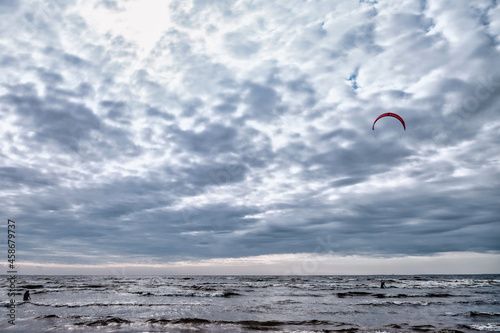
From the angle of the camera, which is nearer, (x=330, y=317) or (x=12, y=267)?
(x=12, y=267)

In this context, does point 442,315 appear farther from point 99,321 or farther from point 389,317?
point 99,321

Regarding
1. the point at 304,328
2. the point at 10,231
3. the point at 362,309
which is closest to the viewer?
the point at 10,231

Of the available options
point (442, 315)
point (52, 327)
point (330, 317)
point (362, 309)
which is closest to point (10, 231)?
point (52, 327)

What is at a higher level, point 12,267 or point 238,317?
point 12,267

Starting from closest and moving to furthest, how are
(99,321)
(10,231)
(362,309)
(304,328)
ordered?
(10,231) → (304,328) → (99,321) → (362,309)

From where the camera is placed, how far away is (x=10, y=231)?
1706 cm

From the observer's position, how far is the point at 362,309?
32219mm

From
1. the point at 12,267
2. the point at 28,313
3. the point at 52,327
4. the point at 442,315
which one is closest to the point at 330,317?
the point at 442,315

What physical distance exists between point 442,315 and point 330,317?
415 inches

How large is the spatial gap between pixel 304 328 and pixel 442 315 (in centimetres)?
1521

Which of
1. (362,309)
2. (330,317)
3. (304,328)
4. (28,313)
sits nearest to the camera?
(304,328)

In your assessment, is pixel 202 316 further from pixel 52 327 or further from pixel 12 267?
pixel 12 267

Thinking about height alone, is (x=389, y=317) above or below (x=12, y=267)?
below

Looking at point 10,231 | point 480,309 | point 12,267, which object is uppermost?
point 10,231
